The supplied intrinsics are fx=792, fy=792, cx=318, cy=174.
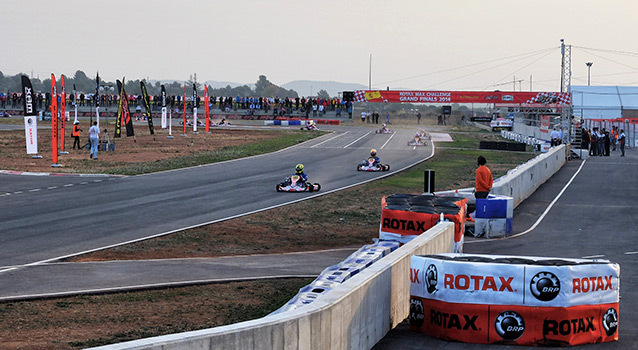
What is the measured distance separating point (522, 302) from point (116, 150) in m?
41.0

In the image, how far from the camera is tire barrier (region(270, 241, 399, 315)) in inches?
422

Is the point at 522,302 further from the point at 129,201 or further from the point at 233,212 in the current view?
the point at 129,201

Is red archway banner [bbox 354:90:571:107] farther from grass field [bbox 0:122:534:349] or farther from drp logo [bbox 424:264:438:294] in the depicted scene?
drp logo [bbox 424:264:438:294]

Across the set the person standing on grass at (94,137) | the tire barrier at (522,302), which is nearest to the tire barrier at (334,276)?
the tire barrier at (522,302)

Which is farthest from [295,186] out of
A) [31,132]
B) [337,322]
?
[337,322]

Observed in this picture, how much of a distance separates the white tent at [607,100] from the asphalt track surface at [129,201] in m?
54.5

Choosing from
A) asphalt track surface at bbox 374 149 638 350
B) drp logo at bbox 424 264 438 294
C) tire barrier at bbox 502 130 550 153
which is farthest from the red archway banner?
drp logo at bbox 424 264 438 294

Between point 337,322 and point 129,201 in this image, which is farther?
point 129,201

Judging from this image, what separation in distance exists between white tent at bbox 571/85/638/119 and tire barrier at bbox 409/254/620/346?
83.0 metres

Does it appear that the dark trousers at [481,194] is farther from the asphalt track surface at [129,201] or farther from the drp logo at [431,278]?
the drp logo at [431,278]

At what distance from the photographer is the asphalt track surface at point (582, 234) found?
1095cm

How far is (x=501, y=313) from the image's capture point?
34.3ft

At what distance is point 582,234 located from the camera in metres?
21.0

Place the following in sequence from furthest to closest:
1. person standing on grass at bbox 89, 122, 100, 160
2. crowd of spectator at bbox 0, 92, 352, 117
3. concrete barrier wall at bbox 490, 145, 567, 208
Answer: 1. crowd of spectator at bbox 0, 92, 352, 117
2. person standing on grass at bbox 89, 122, 100, 160
3. concrete barrier wall at bbox 490, 145, 567, 208
